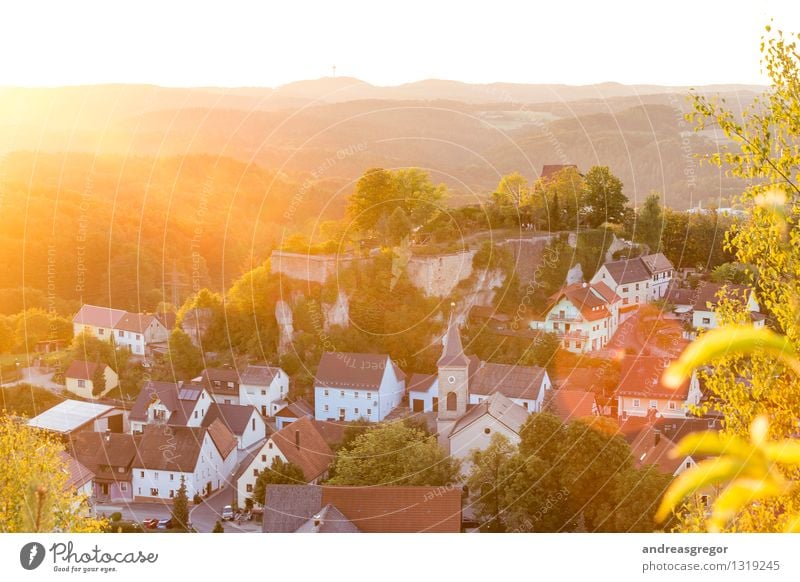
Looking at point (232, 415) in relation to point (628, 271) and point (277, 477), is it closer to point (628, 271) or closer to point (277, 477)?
point (277, 477)

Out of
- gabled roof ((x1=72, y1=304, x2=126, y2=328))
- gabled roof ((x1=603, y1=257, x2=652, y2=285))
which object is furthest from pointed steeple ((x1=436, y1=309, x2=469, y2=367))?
gabled roof ((x1=72, y1=304, x2=126, y2=328))

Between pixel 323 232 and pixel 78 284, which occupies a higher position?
pixel 323 232

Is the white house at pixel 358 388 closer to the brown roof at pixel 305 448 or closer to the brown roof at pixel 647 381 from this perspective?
the brown roof at pixel 305 448

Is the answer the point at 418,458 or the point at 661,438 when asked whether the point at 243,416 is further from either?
the point at 661,438

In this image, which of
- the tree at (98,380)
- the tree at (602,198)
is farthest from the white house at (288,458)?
the tree at (602,198)

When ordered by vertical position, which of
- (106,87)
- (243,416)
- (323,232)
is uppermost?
(106,87)

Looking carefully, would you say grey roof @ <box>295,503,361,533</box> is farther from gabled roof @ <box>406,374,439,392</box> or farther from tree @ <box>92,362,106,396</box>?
tree @ <box>92,362,106,396</box>

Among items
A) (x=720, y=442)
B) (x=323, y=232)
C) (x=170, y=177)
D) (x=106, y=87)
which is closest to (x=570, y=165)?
(x=323, y=232)
